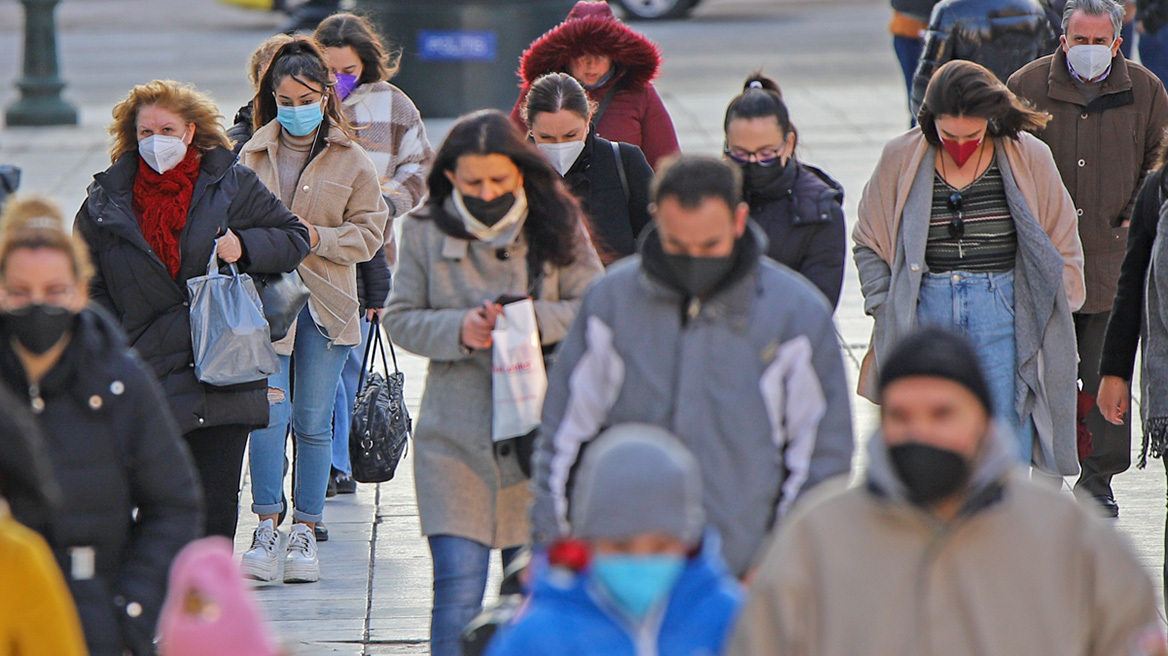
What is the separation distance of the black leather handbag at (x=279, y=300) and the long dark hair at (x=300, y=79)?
78cm

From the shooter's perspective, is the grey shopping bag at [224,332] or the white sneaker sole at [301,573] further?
the white sneaker sole at [301,573]

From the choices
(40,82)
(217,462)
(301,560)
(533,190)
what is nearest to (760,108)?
(533,190)

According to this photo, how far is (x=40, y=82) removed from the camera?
Answer: 16.2 m

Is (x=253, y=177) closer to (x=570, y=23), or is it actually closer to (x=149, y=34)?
(x=570, y=23)

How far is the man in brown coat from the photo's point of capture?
22.7 feet

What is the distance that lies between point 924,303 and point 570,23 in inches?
77.7

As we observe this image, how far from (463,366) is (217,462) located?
133 cm

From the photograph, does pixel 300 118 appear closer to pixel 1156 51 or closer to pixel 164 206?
pixel 164 206

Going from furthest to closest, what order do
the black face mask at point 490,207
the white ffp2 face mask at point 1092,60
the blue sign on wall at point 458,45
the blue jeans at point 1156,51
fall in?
the blue sign on wall at point 458,45 < the blue jeans at point 1156,51 < the white ffp2 face mask at point 1092,60 < the black face mask at point 490,207

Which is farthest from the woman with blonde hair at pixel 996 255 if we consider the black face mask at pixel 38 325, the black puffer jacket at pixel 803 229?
the black face mask at pixel 38 325

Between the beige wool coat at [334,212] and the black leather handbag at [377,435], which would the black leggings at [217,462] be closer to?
the black leather handbag at [377,435]

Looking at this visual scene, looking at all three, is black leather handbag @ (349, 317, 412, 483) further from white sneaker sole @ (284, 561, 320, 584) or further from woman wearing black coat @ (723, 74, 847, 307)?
woman wearing black coat @ (723, 74, 847, 307)

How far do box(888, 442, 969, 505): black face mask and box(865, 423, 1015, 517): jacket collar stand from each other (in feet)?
0.05

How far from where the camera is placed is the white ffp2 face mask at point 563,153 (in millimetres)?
5824
